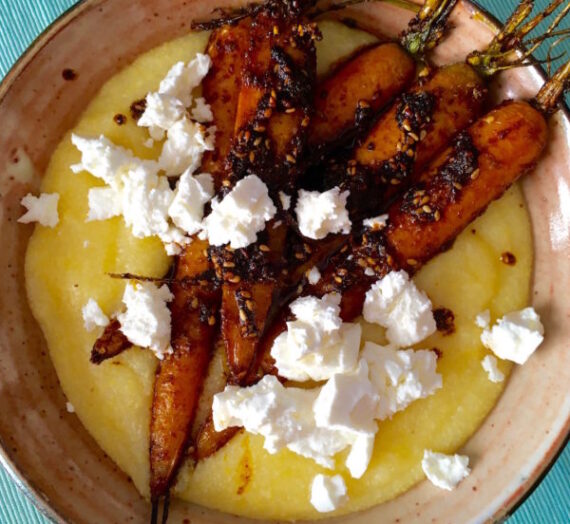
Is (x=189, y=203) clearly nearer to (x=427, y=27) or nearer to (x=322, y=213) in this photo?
(x=322, y=213)

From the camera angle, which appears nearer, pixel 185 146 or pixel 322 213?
pixel 322 213

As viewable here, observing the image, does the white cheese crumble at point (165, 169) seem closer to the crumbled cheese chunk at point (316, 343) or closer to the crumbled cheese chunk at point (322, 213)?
the crumbled cheese chunk at point (322, 213)

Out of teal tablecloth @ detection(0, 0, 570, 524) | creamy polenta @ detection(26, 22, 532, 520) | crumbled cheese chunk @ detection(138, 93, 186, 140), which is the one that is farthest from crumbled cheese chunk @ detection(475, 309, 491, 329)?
crumbled cheese chunk @ detection(138, 93, 186, 140)

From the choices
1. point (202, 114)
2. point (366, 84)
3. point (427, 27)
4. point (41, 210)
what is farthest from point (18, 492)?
point (427, 27)

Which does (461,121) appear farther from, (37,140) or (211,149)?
(37,140)

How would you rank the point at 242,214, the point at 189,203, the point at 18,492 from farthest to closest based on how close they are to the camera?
the point at 18,492 → the point at 189,203 → the point at 242,214

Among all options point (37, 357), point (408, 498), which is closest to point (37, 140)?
point (37, 357)
